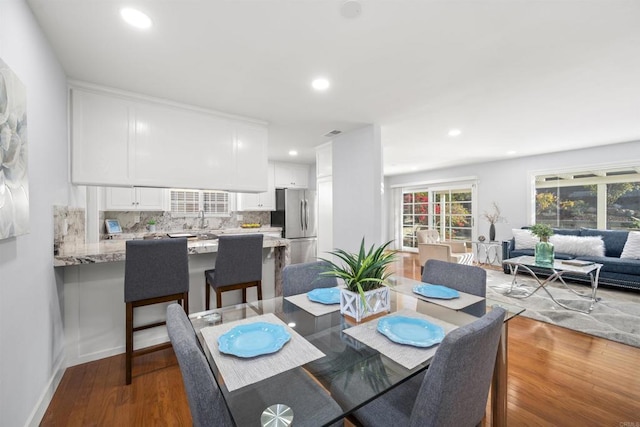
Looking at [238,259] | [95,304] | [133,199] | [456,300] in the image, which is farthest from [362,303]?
[133,199]

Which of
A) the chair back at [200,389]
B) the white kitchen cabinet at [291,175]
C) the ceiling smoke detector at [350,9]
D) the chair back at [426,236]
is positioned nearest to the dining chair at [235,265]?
the chair back at [200,389]

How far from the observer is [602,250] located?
4.32 metres

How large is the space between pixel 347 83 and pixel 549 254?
3458 millimetres

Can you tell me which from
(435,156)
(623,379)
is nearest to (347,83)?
(623,379)

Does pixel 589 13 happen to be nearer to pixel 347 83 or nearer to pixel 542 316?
pixel 347 83

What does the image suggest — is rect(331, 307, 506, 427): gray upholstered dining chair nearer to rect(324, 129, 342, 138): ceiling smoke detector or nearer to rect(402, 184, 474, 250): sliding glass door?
rect(324, 129, 342, 138): ceiling smoke detector

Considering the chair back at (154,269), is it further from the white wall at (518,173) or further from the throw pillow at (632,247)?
the white wall at (518,173)

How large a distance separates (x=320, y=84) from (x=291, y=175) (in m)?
3.58

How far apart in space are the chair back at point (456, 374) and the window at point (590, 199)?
5.96 metres

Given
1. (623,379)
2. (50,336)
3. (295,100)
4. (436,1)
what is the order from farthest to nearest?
1. (295,100)
2. (623,379)
3. (50,336)
4. (436,1)

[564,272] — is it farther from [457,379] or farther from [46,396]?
[46,396]

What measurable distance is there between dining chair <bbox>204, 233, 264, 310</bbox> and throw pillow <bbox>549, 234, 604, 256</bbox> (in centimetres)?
524

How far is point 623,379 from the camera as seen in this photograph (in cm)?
194

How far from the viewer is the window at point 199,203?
475cm
